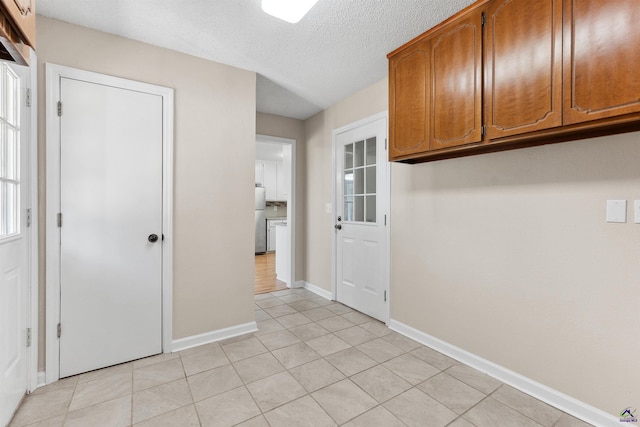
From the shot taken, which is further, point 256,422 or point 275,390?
point 275,390

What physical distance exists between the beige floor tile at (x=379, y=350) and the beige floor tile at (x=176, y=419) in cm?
131

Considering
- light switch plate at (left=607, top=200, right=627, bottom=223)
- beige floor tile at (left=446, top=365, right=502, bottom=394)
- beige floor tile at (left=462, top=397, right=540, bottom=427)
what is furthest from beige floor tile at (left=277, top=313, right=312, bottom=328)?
light switch plate at (left=607, top=200, right=627, bottom=223)

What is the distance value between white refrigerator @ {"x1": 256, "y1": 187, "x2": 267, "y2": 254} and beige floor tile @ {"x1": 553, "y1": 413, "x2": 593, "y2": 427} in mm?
6333

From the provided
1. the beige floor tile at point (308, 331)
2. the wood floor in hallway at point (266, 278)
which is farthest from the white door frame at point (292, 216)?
the beige floor tile at point (308, 331)

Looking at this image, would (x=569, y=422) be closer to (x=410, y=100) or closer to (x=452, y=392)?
(x=452, y=392)

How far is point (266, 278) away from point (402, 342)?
2.75 m

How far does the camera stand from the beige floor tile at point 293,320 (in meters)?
2.94

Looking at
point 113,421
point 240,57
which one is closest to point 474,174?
point 240,57

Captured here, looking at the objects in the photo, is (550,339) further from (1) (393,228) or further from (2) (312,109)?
(2) (312,109)

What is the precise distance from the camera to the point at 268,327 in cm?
287

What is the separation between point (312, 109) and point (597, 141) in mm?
2906

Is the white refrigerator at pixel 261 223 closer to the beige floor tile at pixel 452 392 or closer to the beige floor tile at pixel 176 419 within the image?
→ the beige floor tile at pixel 176 419

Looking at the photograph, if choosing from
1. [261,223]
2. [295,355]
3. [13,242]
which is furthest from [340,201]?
[261,223]

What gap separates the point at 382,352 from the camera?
2.40 meters
